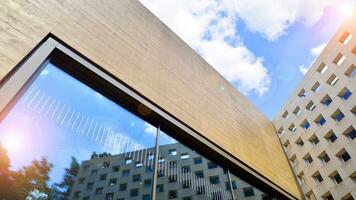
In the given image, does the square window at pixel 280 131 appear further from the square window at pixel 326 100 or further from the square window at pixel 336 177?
the square window at pixel 336 177

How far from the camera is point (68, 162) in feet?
7.43

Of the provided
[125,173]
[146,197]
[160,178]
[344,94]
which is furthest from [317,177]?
[125,173]

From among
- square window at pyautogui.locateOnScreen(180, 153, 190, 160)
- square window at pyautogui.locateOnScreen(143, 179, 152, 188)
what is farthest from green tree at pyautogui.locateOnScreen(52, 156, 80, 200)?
square window at pyautogui.locateOnScreen(180, 153, 190, 160)

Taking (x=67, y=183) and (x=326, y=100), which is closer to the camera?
(x=67, y=183)

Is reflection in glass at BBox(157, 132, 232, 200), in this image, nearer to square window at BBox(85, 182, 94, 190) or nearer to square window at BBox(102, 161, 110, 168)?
square window at BBox(102, 161, 110, 168)

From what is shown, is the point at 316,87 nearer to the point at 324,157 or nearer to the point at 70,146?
the point at 324,157

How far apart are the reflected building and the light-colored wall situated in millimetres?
573

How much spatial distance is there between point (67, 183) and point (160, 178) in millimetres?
1173

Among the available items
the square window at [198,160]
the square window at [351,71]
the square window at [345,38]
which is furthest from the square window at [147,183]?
the square window at [345,38]

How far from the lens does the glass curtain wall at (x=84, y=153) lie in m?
2.00

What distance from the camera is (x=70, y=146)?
2363mm

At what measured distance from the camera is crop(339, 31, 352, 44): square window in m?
7.41

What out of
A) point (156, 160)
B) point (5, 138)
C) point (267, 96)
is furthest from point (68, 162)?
point (267, 96)

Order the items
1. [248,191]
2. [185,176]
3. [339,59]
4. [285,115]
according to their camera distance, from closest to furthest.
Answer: [185,176] → [248,191] → [339,59] → [285,115]
